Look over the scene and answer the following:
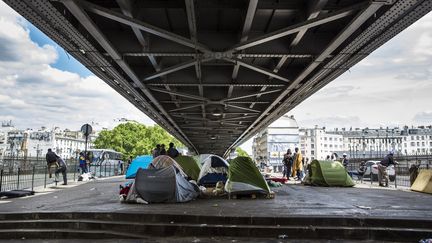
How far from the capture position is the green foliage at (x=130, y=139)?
82.6 meters

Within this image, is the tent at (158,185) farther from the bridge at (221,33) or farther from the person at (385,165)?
the person at (385,165)

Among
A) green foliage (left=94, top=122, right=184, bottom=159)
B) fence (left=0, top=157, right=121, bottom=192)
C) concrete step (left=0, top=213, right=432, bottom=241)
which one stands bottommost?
concrete step (left=0, top=213, right=432, bottom=241)

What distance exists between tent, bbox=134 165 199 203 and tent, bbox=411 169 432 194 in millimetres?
10123

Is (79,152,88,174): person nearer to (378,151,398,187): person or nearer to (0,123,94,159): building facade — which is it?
(378,151,398,187): person

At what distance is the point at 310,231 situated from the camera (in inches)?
306

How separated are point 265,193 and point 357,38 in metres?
5.55

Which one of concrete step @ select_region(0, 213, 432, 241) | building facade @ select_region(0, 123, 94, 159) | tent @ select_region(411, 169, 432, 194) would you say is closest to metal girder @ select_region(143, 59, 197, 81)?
concrete step @ select_region(0, 213, 432, 241)

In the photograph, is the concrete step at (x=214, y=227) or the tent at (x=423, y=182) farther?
the tent at (x=423, y=182)

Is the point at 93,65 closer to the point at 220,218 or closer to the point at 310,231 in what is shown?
the point at 220,218

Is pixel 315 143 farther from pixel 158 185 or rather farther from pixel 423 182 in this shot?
pixel 158 185

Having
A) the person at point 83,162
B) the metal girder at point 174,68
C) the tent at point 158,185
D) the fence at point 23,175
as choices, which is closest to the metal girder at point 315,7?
the metal girder at point 174,68

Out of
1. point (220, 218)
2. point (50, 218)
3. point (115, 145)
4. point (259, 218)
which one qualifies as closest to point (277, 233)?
point (259, 218)

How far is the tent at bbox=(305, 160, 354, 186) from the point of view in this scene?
17.8 meters

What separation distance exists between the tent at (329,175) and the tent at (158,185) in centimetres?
927
